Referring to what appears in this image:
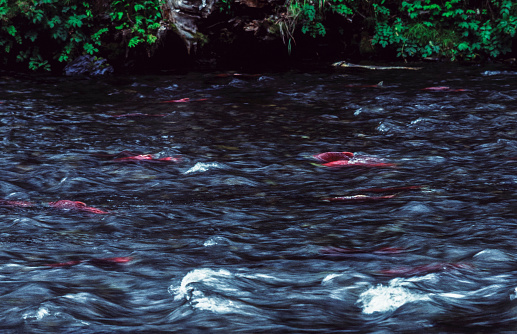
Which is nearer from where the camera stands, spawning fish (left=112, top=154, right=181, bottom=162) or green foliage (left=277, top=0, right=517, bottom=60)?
spawning fish (left=112, top=154, right=181, bottom=162)

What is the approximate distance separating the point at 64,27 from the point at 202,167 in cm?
890

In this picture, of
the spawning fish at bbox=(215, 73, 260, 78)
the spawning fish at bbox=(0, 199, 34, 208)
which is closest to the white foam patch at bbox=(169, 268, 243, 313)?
the spawning fish at bbox=(0, 199, 34, 208)

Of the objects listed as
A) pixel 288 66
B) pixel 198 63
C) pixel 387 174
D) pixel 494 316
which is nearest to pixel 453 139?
pixel 387 174

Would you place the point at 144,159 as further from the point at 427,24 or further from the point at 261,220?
the point at 427,24

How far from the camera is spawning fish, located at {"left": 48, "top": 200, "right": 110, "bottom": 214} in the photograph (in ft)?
13.2

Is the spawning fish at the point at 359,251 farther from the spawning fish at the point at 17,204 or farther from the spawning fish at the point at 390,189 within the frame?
the spawning fish at the point at 17,204

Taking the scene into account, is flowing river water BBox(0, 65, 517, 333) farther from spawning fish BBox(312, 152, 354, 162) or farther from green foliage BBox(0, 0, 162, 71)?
green foliage BBox(0, 0, 162, 71)

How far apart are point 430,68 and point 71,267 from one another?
980cm

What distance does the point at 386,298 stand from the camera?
2.56 meters

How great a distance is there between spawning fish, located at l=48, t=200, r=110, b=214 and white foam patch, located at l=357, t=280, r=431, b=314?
1.95 m

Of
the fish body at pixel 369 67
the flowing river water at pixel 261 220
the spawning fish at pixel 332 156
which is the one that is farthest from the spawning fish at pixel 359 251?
the fish body at pixel 369 67

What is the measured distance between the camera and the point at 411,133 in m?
6.41

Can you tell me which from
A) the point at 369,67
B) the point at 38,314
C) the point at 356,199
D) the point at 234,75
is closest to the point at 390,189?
the point at 356,199

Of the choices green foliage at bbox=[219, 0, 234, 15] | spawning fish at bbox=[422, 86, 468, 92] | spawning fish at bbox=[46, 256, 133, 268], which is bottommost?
spawning fish at bbox=[422, 86, 468, 92]
